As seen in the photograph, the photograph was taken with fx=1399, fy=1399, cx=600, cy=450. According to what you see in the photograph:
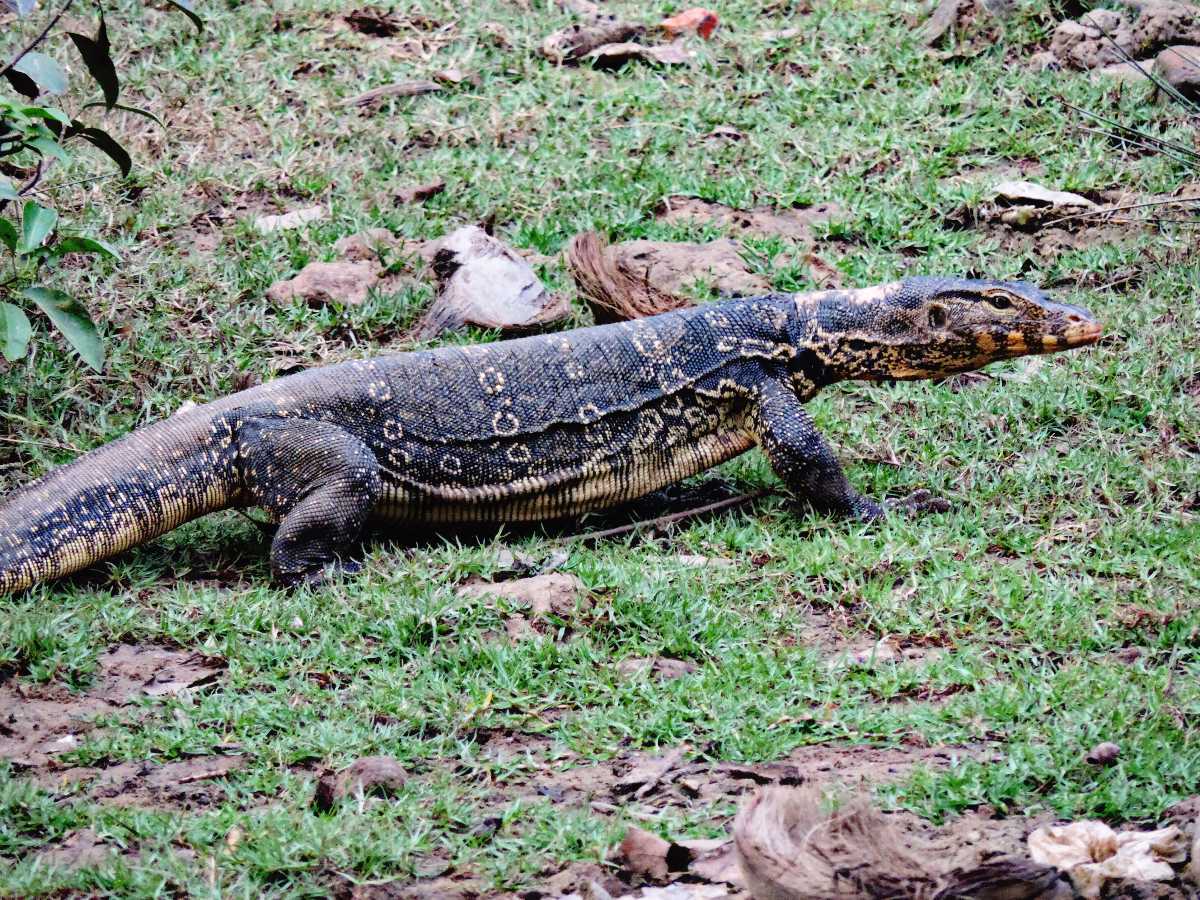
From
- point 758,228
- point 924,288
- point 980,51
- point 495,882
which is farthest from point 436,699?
point 980,51

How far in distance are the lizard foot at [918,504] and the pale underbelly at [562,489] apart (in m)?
0.67

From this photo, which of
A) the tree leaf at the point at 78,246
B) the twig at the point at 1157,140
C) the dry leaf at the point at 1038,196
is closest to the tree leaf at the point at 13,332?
the tree leaf at the point at 78,246

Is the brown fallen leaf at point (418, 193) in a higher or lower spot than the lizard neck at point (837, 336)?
higher

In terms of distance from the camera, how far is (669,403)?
5.97 meters

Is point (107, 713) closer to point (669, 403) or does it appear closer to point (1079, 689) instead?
point (669, 403)

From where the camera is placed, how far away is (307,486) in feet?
17.9

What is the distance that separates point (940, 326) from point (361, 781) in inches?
130

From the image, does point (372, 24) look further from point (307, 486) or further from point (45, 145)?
point (307, 486)

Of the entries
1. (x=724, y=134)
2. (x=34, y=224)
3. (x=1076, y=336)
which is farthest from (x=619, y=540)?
(x=724, y=134)

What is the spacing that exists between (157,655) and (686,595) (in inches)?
73.8

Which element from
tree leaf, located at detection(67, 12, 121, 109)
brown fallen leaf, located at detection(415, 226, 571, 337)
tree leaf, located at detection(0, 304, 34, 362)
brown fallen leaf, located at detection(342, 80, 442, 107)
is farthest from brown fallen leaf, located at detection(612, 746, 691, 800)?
brown fallen leaf, located at detection(342, 80, 442, 107)

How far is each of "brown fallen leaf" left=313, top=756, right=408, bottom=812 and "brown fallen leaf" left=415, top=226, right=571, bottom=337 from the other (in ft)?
11.5

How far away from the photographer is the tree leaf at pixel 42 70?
5.49 metres

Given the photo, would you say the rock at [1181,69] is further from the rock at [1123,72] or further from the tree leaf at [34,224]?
the tree leaf at [34,224]
